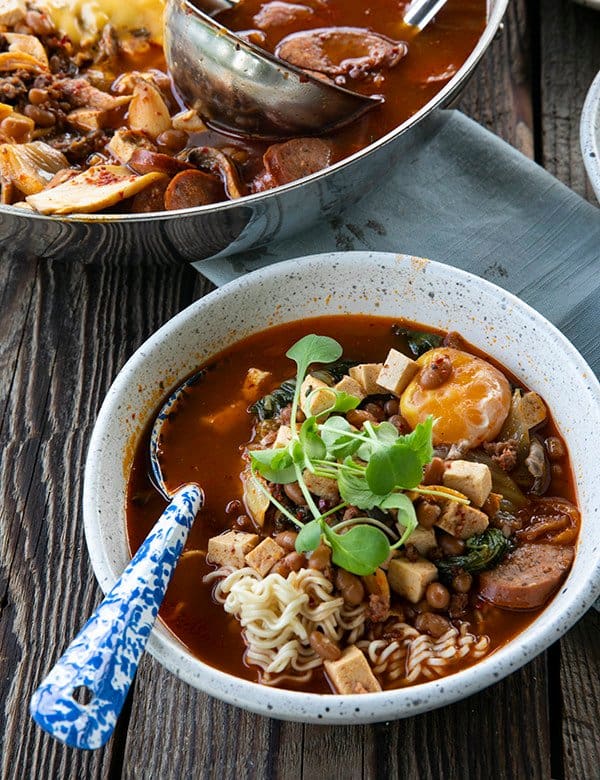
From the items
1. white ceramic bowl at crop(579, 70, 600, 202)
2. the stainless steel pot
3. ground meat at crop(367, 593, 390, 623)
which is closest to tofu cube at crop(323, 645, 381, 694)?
ground meat at crop(367, 593, 390, 623)

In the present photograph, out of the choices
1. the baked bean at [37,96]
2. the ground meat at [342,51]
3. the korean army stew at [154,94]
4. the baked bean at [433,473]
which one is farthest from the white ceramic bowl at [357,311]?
the baked bean at [37,96]

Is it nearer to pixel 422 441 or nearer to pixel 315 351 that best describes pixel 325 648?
pixel 422 441

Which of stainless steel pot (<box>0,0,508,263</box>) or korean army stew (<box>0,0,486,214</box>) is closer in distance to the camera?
stainless steel pot (<box>0,0,508,263</box>)

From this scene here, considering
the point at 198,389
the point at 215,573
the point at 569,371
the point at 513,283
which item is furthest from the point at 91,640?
the point at 513,283

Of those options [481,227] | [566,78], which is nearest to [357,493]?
[481,227]

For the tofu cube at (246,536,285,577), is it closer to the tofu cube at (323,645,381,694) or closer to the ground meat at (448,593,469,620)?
the tofu cube at (323,645,381,694)
